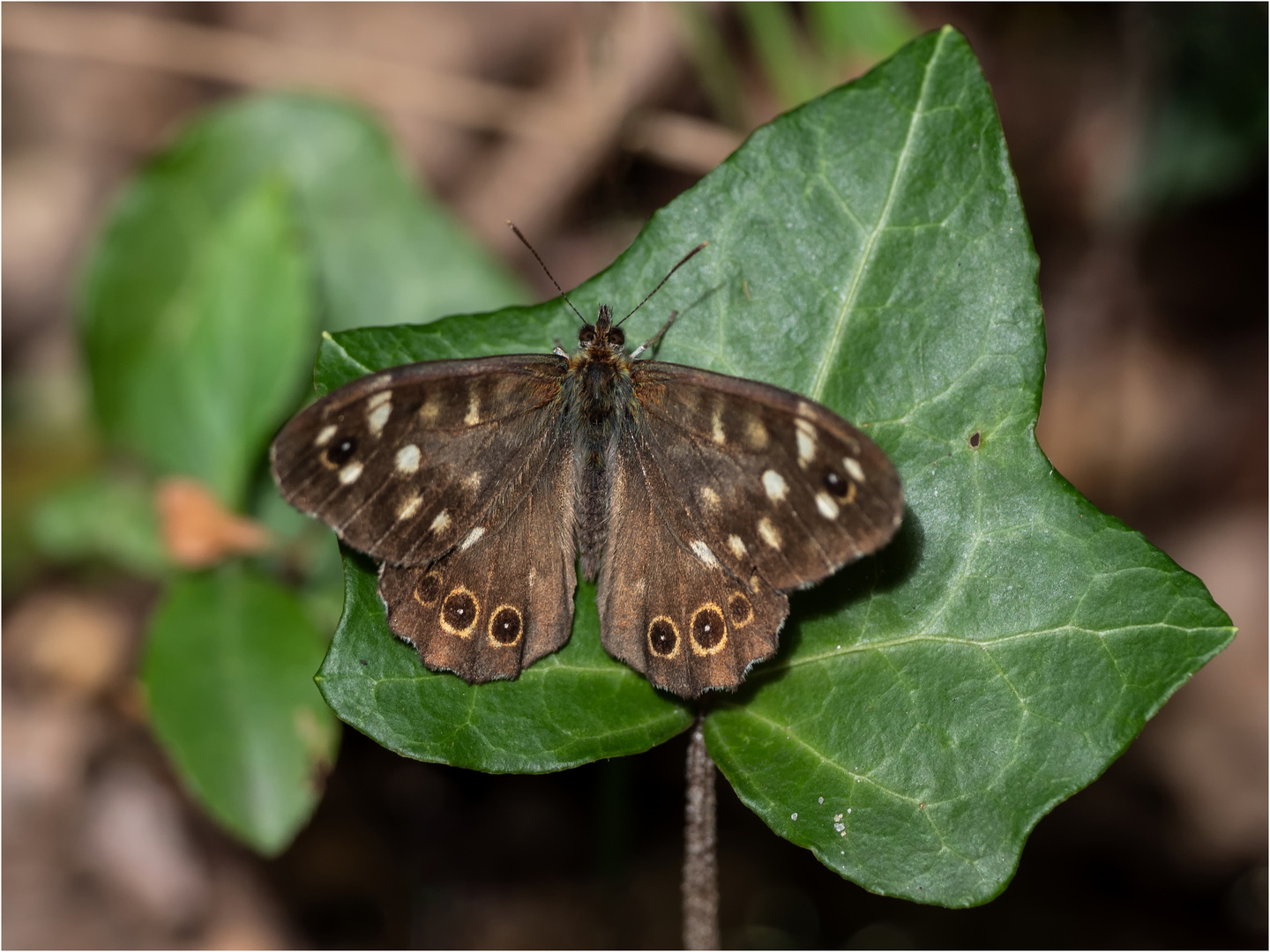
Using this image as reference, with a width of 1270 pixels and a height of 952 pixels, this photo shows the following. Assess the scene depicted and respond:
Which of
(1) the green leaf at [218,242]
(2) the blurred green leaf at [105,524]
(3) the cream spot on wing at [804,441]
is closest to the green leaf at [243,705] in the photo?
(2) the blurred green leaf at [105,524]

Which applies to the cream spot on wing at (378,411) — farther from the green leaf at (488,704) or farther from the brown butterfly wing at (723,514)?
the brown butterfly wing at (723,514)

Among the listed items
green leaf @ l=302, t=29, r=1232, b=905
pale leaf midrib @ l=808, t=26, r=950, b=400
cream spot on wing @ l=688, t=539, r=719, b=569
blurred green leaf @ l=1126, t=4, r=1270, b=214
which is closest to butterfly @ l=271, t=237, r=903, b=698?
cream spot on wing @ l=688, t=539, r=719, b=569

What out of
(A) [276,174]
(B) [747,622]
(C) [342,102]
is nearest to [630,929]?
(B) [747,622]

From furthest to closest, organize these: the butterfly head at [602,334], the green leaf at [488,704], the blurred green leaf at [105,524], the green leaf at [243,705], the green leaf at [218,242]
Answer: the green leaf at [218,242] < the blurred green leaf at [105,524] < the green leaf at [243,705] < the butterfly head at [602,334] < the green leaf at [488,704]

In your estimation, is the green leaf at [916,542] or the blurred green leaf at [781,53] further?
the blurred green leaf at [781,53]

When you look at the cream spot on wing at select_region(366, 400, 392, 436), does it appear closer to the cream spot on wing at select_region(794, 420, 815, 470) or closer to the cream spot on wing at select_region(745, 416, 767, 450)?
the cream spot on wing at select_region(745, 416, 767, 450)

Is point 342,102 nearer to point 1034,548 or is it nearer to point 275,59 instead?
point 275,59
